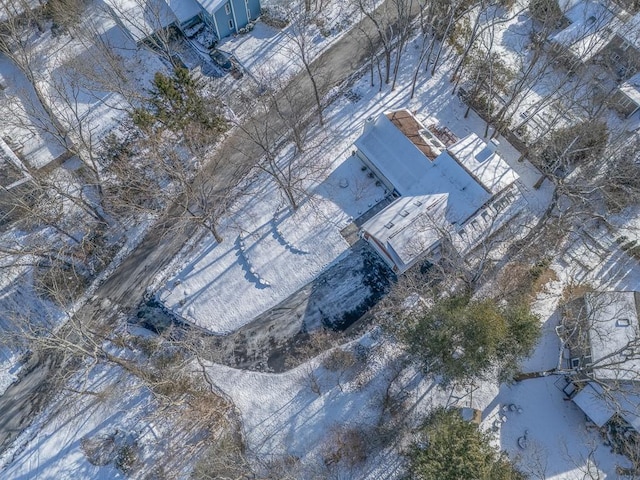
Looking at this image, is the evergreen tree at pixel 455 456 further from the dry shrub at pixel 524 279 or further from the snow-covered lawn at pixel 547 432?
the dry shrub at pixel 524 279

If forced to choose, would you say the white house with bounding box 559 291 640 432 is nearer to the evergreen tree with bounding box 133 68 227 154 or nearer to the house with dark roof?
the evergreen tree with bounding box 133 68 227 154

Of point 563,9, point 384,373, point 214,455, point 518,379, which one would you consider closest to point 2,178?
point 214,455

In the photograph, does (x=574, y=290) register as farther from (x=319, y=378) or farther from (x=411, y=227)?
(x=319, y=378)

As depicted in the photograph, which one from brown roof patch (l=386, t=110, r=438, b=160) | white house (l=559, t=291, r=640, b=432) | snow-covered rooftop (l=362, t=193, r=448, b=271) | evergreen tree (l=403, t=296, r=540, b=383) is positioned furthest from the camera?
brown roof patch (l=386, t=110, r=438, b=160)

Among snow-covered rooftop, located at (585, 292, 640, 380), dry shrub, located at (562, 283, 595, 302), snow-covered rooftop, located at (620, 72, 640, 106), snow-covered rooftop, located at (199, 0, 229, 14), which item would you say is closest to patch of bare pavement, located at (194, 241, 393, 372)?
dry shrub, located at (562, 283, 595, 302)

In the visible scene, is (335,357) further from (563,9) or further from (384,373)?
(563,9)

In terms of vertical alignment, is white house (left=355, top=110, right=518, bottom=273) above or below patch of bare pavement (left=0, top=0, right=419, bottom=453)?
below

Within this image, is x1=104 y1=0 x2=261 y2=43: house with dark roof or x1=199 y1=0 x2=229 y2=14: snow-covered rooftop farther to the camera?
x1=104 y1=0 x2=261 y2=43: house with dark roof
